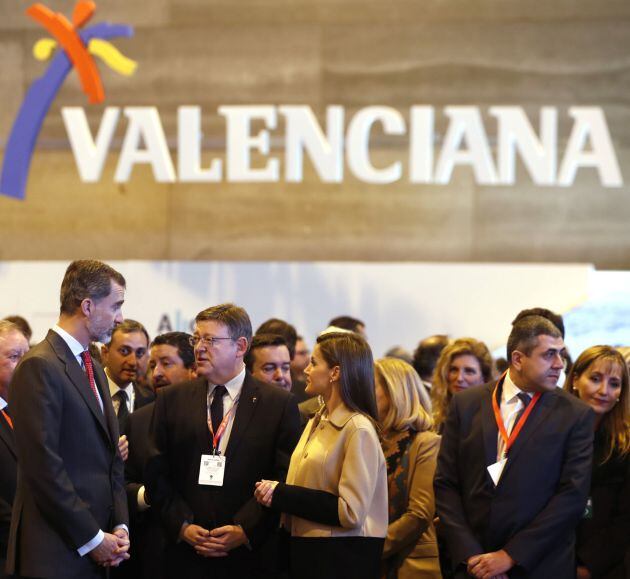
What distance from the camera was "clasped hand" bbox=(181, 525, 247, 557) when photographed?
3.56 metres

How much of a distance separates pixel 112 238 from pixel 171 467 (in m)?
5.68

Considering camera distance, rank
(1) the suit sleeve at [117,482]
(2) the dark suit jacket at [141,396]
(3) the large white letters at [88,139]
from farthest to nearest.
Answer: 1. (3) the large white letters at [88,139]
2. (2) the dark suit jacket at [141,396]
3. (1) the suit sleeve at [117,482]

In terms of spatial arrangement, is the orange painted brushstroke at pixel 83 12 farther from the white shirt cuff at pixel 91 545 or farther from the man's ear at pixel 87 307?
the white shirt cuff at pixel 91 545

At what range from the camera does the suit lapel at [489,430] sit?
3.66 metres

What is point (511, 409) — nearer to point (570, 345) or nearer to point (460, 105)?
point (570, 345)

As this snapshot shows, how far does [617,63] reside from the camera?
8.72 metres

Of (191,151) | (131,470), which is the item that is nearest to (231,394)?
(131,470)

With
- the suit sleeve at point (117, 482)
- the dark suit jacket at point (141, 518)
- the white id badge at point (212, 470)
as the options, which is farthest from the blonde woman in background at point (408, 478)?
the suit sleeve at point (117, 482)

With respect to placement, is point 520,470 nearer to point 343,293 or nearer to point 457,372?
point 457,372

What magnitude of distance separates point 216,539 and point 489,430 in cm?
112

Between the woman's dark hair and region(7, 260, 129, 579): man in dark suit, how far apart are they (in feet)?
2.67

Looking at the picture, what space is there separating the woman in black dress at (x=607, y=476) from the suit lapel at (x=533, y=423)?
341 millimetres

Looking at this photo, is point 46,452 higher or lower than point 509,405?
lower

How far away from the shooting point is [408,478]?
4059 millimetres
